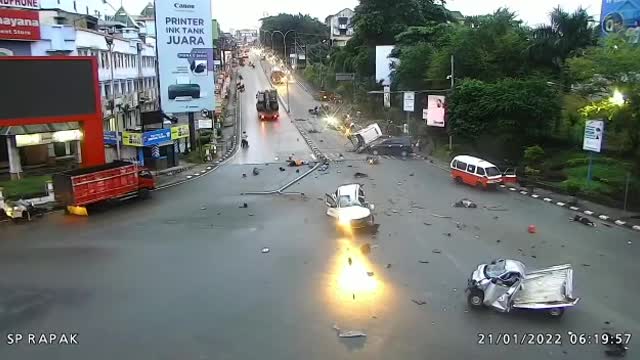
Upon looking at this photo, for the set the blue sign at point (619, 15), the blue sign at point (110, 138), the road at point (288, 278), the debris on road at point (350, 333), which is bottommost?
the road at point (288, 278)

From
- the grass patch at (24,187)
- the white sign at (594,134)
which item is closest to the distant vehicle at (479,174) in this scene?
the white sign at (594,134)

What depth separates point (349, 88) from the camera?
7250 cm

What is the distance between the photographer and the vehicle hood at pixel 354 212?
21875 millimetres

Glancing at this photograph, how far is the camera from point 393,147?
138ft

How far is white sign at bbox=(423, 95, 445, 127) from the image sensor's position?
40000 mm

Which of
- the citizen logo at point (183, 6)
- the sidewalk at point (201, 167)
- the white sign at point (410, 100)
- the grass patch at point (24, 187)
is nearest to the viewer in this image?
the grass patch at point (24, 187)

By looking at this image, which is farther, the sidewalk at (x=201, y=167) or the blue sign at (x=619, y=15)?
the blue sign at (x=619, y=15)

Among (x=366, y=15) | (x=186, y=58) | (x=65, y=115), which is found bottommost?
(x=65, y=115)

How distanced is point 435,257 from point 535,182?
45.7 feet

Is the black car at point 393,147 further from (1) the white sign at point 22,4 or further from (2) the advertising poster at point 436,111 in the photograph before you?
(1) the white sign at point 22,4

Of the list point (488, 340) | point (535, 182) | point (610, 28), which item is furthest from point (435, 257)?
point (610, 28)

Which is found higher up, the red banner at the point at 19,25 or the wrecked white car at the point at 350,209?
the red banner at the point at 19,25

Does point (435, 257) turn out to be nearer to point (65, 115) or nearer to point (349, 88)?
point (65, 115)

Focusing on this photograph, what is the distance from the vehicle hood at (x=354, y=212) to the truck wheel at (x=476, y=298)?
7.80 metres
